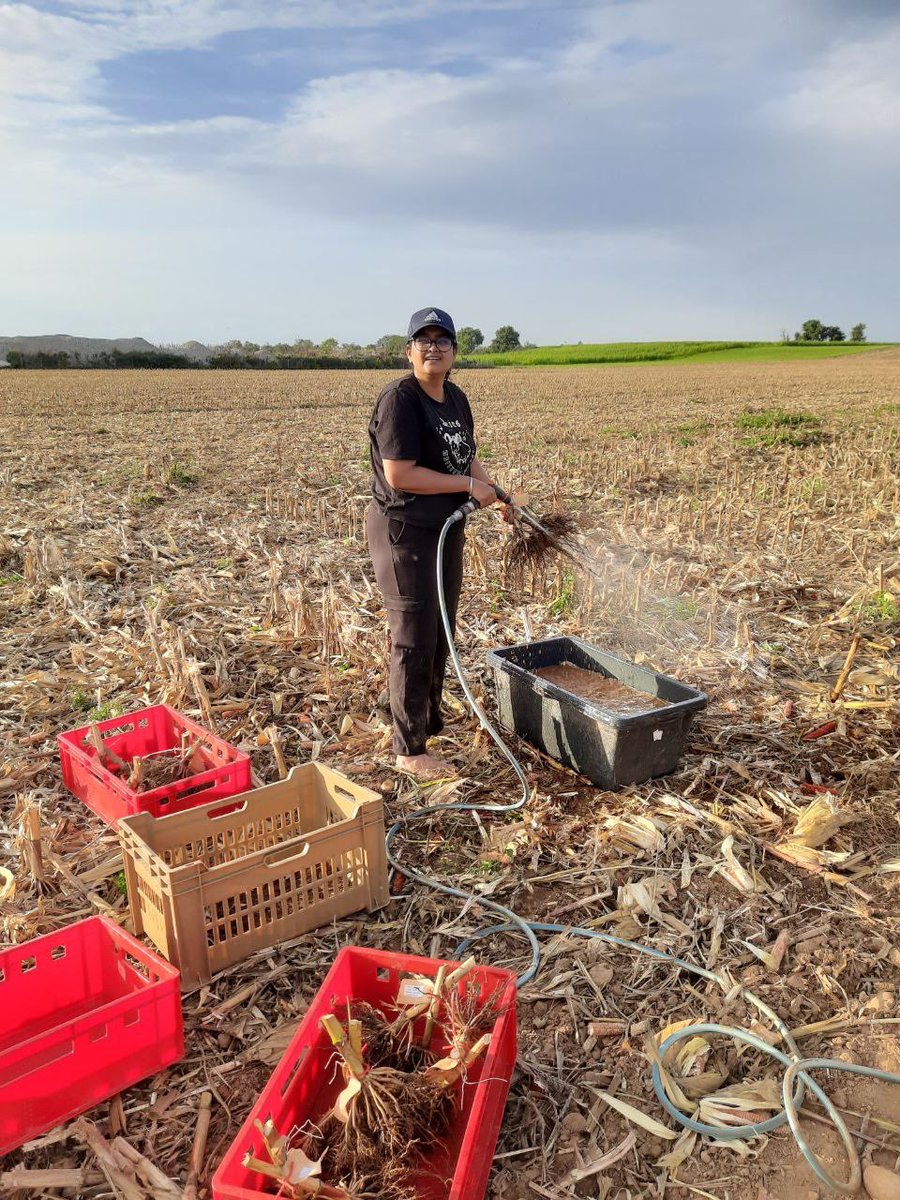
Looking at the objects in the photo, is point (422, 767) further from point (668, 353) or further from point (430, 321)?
point (668, 353)

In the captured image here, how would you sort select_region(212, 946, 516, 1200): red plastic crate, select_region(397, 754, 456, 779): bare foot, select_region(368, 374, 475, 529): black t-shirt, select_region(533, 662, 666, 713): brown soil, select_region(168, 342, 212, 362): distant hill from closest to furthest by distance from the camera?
select_region(212, 946, 516, 1200): red plastic crate < select_region(368, 374, 475, 529): black t-shirt < select_region(397, 754, 456, 779): bare foot < select_region(533, 662, 666, 713): brown soil < select_region(168, 342, 212, 362): distant hill

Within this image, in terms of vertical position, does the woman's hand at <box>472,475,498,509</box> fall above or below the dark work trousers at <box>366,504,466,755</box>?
above

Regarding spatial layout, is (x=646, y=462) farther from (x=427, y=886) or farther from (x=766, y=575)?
(x=427, y=886)

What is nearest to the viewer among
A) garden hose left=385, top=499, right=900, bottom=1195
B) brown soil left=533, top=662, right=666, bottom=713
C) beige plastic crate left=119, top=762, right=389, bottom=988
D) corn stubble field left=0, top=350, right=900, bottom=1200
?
garden hose left=385, top=499, right=900, bottom=1195

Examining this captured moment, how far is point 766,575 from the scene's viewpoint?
7.50 meters

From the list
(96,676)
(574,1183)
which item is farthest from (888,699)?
(96,676)

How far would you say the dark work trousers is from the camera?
4.05 m

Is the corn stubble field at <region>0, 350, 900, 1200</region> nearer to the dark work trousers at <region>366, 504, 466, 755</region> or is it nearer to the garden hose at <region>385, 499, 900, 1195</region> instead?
the garden hose at <region>385, 499, 900, 1195</region>

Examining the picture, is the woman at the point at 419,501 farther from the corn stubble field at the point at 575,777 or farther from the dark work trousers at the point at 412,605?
the corn stubble field at the point at 575,777

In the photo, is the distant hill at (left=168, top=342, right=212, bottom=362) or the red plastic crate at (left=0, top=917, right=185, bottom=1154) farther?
the distant hill at (left=168, top=342, right=212, bottom=362)

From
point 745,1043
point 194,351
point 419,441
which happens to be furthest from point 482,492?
point 194,351

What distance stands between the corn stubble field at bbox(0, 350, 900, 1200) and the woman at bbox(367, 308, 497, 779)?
1.60 ft

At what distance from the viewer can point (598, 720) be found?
4.11 meters

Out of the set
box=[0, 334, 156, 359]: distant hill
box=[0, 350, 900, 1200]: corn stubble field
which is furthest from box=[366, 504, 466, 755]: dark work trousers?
box=[0, 334, 156, 359]: distant hill
